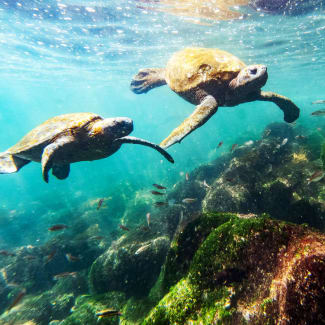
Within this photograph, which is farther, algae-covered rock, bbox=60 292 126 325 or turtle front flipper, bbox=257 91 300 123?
turtle front flipper, bbox=257 91 300 123

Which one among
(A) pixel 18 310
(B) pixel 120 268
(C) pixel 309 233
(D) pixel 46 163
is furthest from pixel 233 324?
(A) pixel 18 310

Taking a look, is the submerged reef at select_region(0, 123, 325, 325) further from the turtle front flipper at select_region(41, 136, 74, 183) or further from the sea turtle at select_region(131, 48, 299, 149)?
the turtle front flipper at select_region(41, 136, 74, 183)

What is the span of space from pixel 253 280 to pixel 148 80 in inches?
358

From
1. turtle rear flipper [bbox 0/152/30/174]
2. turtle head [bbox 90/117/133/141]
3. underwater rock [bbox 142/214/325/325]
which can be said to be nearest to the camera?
underwater rock [bbox 142/214/325/325]

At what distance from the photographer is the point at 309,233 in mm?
1987

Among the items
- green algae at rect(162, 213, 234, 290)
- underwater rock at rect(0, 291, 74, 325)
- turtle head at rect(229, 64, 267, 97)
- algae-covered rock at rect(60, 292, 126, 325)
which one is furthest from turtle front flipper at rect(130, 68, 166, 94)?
underwater rock at rect(0, 291, 74, 325)

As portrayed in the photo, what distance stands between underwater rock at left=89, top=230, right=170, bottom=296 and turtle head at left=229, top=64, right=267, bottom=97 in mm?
5735

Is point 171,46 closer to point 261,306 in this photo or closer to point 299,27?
point 299,27

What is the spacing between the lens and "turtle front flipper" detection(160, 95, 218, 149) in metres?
4.33

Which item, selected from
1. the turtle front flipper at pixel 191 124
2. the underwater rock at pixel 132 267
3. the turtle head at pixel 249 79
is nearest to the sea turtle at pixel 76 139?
the turtle front flipper at pixel 191 124

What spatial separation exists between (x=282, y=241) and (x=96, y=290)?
7226mm

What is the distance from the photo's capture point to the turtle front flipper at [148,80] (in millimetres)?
9062

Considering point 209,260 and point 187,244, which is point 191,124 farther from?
point 209,260

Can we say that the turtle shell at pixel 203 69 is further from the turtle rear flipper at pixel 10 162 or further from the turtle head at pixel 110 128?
the turtle rear flipper at pixel 10 162
